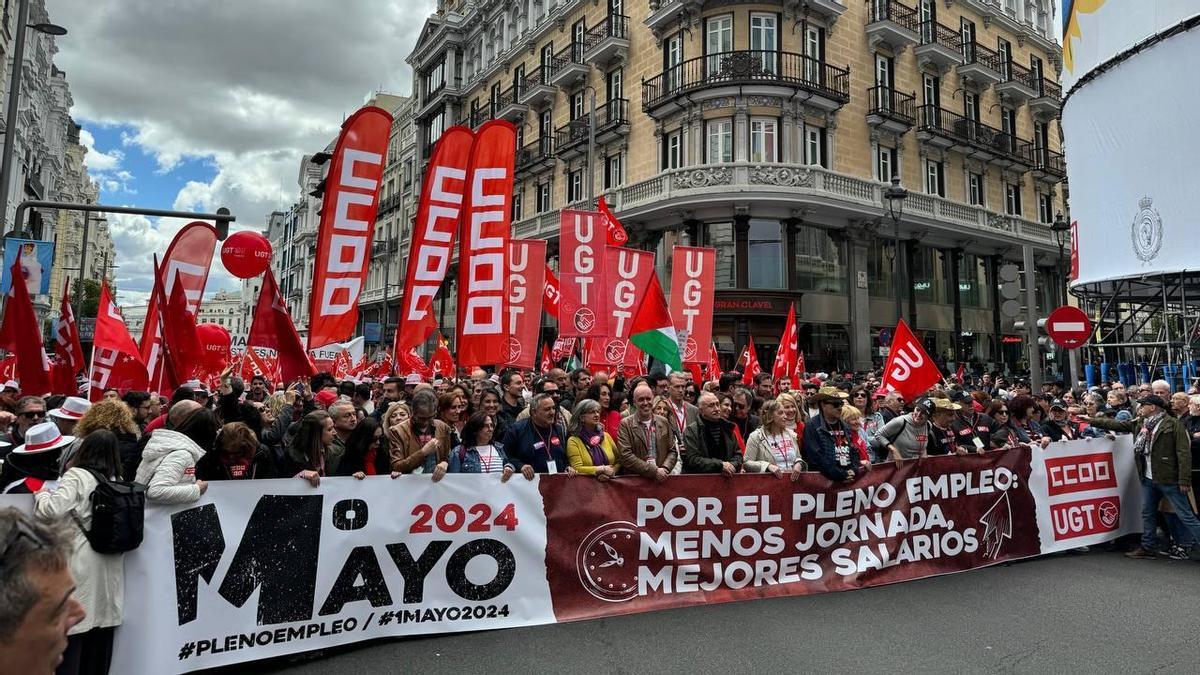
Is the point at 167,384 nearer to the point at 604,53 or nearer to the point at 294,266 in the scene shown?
the point at 604,53

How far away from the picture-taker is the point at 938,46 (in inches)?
1095

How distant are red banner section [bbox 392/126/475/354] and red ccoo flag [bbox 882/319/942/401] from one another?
6034 mm

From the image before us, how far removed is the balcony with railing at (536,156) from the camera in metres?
32.7

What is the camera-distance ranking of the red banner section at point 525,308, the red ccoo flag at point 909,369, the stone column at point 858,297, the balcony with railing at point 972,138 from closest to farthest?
the red ccoo flag at point 909,369, the red banner section at point 525,308, the stone column at point 858,297, the balcony with railing at point 972,138

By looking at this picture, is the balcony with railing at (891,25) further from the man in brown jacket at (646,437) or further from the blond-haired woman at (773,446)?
the man in brown jacket at (646,437)

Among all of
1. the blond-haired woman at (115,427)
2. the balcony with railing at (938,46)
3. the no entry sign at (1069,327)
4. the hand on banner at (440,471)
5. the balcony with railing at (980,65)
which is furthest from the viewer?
the balcony with railing at (980,65)

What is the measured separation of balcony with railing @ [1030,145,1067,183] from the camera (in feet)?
107

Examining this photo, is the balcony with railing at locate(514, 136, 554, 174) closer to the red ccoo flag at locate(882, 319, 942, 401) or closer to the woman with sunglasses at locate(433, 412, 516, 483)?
the red ccoo flag at locate(882, 319, 942, 401)

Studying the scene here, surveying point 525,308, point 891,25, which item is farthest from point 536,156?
point 525,308

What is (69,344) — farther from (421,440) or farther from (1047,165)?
(1047,165)

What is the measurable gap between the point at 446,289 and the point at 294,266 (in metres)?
46.2

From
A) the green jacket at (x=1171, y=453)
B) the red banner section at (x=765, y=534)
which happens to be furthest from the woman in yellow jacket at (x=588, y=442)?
the green jacket at (x=1171, y=453)

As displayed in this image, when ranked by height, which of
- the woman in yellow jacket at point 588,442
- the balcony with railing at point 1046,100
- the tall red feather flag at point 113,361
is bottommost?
the woman in yellow jacket at point 588,442

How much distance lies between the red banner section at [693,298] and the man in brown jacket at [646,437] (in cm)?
655
